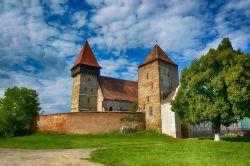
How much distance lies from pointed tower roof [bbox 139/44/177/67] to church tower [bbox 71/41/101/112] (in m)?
12.0

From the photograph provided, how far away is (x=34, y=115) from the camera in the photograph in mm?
34250

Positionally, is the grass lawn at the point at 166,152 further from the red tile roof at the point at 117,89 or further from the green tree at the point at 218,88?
the red tile roof at the point at 117,89

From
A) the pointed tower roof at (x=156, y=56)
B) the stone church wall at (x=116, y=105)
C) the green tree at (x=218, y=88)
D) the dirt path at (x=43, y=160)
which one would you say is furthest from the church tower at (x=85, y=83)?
the dirt path at (x=43, y=160)

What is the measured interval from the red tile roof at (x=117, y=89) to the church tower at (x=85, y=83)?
69.3 inches

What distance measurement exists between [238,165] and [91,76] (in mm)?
35717

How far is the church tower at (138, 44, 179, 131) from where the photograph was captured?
3177cm

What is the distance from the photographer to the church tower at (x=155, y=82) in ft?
104

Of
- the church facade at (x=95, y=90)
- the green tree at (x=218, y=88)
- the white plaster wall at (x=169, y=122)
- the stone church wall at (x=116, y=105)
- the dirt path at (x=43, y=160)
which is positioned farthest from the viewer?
the church facade at (x=95, y=90)

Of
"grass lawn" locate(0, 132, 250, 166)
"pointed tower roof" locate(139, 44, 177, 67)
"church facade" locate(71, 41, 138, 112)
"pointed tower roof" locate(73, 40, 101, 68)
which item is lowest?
"grass lawn" locate(0, 132, 250, 166)

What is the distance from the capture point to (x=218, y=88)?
20.4m

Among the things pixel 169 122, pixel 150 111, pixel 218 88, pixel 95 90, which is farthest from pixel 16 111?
pixel 218 88

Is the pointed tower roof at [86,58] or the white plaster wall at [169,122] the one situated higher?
the pointed tower roof at [86,58]

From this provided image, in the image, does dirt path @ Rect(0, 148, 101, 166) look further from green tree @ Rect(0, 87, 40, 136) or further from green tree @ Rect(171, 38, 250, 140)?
green tree @ Rect(0, 87, 40, 136)

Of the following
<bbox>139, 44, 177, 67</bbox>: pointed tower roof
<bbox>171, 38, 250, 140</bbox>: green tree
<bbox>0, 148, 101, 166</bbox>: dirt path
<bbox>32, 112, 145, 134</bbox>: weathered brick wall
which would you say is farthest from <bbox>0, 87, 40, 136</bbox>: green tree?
<bbox>171, 38, 250, 140</bbox>: green tree
